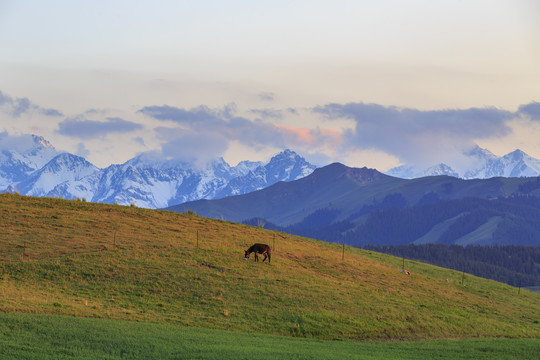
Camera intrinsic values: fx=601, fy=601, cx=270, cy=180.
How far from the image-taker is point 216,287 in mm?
48375

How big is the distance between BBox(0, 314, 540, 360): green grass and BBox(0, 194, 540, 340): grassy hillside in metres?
3.01

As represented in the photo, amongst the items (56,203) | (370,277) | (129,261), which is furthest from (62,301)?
(56,203)

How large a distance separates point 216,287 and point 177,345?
1546 centimetres

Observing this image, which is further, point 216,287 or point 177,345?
point 216,287

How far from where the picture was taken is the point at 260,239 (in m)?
74.6

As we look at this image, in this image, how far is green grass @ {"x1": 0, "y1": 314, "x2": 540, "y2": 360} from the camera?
31.0 metres

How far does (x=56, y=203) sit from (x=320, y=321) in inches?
1842

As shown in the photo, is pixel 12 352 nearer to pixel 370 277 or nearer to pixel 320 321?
pixel 320 321

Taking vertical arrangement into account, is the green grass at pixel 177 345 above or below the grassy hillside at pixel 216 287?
below

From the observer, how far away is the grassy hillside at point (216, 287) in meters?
42.5

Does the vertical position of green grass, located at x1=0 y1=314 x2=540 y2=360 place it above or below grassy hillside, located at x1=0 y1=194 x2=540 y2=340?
below

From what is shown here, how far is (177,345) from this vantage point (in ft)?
108

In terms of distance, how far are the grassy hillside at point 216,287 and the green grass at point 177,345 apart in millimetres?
3015

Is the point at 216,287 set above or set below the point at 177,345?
above
